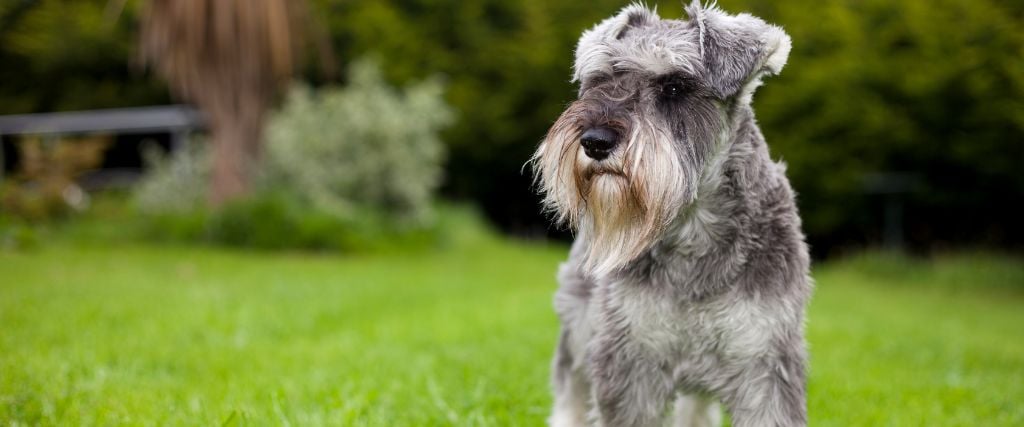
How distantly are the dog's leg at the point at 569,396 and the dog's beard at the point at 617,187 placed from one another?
88 centimetres

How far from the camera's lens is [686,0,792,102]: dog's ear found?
10.8 feet

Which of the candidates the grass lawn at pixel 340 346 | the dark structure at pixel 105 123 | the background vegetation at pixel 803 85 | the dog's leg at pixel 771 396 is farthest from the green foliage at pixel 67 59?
the dog's leg at pixel 771 396

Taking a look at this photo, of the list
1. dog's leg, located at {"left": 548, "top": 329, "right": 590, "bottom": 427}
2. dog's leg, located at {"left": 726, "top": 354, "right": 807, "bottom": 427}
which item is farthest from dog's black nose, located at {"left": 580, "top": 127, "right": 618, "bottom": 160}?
dog's leg, located at {"left": 548, "top": 329, "right": 590, "bottom": 427}

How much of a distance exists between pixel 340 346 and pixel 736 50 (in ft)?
13.9

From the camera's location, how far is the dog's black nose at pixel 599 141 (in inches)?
125

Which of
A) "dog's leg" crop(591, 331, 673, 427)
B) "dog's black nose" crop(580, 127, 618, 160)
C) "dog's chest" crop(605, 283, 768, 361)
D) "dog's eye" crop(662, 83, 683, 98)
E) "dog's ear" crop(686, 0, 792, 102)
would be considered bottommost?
"dog's leg" crop(591, 331, 673, 427)

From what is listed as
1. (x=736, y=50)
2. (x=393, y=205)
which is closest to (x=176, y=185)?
(x=393, y=205)

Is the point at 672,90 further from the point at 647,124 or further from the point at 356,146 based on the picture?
the point at 356,146

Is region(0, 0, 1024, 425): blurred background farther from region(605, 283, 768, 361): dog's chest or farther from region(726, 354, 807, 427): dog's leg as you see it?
region(726, 354, 807, 427): dog's leg

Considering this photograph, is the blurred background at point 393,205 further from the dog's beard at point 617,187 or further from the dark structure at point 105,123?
the dog's beard at point 617,187

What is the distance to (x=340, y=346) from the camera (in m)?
6.55

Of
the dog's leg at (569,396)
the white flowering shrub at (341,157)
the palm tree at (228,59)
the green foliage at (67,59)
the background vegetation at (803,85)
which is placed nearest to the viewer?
the dog's leg at (569,396)

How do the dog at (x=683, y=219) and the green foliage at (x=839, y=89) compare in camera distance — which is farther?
the green foliage at (x=839, y=89)

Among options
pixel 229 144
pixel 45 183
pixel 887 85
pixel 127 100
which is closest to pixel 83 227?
pixel 45 183
